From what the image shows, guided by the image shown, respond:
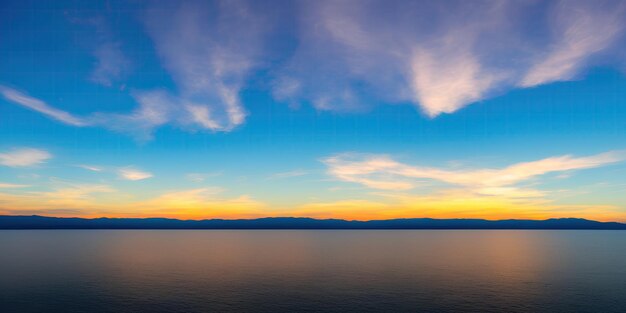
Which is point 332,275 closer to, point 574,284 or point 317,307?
point 317,307

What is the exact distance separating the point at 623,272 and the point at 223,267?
102836 mm

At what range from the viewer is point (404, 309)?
56.9 m

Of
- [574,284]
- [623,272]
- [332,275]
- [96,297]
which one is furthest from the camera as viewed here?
[623,272]

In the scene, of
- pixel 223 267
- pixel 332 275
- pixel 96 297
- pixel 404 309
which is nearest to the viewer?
pixel 404 309

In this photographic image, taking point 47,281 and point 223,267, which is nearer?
point 47,281

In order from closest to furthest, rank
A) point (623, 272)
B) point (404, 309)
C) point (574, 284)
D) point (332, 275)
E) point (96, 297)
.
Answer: point (404, 309), point (96, 297), point (574, 284), point (332, 275), point (623, 272)

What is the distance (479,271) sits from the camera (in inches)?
3878

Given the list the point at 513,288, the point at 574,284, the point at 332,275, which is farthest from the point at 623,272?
the point at 332,275

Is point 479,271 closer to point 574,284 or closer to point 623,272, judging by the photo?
point 574,284

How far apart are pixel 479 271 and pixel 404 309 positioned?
5109 centimetres

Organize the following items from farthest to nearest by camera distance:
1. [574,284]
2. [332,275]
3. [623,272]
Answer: [623,272] → [332,275] → [574,284]

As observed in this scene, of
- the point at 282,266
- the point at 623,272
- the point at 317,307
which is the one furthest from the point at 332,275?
the point at 623,272

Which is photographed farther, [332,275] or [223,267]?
[223,267]

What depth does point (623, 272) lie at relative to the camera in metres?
96.7
